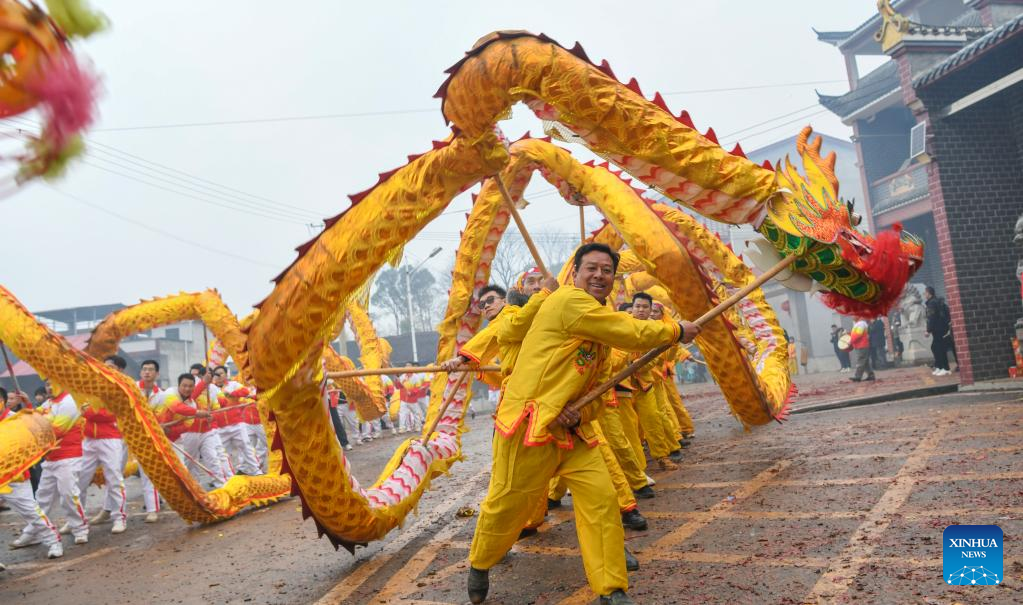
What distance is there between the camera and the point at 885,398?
31.2 ft

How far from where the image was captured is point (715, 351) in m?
5.87

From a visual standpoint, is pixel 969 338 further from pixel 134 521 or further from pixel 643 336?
pixel 134 521

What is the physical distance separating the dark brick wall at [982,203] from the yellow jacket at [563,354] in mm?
7790

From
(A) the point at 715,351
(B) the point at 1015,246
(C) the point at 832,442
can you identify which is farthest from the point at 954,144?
(A) the point at 715,351

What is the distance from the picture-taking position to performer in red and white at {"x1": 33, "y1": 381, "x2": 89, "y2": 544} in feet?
22.4

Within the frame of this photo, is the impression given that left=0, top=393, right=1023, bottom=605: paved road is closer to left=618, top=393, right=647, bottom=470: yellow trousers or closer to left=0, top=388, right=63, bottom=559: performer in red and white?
left=0, top=388, right=63, bottom=559: performer in red and white

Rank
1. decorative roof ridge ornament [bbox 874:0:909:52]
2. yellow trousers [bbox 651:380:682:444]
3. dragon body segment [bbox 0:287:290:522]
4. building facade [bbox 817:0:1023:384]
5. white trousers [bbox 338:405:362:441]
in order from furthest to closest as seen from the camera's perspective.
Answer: white trousers [bbox 338:405:362:441]
decorative roof ridge ornament [bbox 874:0:909:52]
building facade [bbox 817:0:1023:384]
yellow trousers [bbox 651:380:682:444]
dragon body segment [bbox 0:287:290:522]

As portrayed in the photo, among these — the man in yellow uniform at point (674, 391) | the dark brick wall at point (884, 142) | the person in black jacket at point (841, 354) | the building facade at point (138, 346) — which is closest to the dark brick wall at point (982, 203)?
the man in yellow uniform at point (674, 391)

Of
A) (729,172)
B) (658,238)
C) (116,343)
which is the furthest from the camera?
(116,343)

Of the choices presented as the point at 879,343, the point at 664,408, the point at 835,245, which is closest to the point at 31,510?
the point at 664,408

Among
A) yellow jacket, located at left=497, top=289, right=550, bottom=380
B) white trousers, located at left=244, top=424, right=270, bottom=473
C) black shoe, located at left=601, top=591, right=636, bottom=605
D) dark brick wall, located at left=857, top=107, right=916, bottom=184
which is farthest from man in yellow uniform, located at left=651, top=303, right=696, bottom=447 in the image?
dark brick wall, located at left=857, top=107, right=916, bottom=184

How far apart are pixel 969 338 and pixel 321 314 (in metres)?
8.79

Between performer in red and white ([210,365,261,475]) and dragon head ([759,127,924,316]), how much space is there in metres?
7.82

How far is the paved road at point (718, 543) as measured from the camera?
3.15 meters
